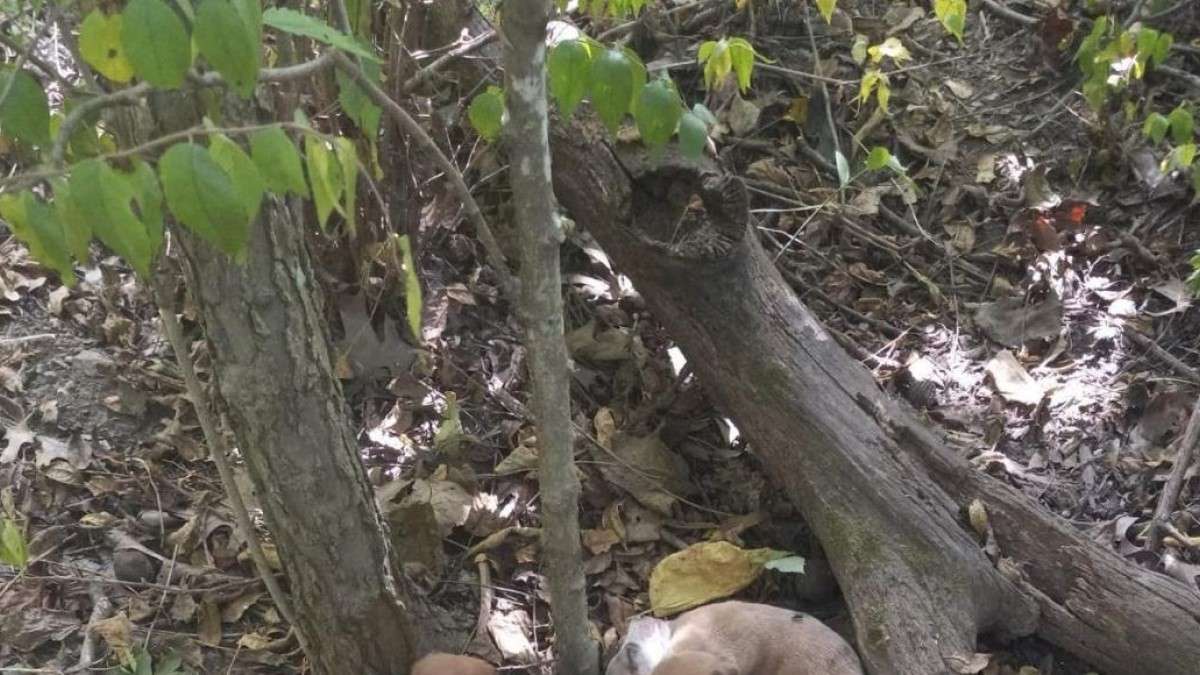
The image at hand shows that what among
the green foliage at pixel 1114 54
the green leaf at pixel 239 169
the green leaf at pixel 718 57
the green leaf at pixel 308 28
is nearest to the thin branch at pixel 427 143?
the green leaf at pixel 308 28

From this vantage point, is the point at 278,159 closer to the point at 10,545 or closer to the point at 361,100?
the point at 361,100

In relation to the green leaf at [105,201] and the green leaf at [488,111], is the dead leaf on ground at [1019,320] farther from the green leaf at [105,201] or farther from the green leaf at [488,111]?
the green leaf at [105,201]

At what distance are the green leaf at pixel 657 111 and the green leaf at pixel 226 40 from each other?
3.09ft

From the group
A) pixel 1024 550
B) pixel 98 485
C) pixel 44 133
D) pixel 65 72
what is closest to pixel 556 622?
pixel 1024 550

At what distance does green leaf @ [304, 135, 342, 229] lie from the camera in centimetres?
147

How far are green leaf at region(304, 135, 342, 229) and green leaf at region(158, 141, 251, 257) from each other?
0.13 m

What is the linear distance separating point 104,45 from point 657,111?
1.00 meters

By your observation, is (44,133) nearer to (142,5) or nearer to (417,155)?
(142,5)

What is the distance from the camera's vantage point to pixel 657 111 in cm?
212

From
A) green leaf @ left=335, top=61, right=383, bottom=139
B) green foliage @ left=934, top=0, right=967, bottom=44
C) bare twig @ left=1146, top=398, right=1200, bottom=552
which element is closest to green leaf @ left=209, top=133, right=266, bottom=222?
green leaf @ left=335, top=61, right=383, bottom=139

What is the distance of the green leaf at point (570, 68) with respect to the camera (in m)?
2.01

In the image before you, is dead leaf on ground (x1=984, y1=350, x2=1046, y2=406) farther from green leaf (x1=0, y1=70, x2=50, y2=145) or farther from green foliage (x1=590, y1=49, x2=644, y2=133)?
green leaf (x1=0, y1=70, x2=50, y2=145)

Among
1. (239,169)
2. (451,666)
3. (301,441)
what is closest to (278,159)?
Answer: (239,169)

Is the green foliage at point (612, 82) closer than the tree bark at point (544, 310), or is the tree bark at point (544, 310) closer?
the green foliage at point (612, 82)
